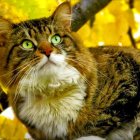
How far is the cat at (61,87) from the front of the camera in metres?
5.31

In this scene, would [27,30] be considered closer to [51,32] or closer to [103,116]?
[51,32]

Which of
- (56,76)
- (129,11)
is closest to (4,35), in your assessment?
(56,76)

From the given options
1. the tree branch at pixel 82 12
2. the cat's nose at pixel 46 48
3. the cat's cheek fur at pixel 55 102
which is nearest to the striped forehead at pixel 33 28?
the cat's nose at pixel 46 48

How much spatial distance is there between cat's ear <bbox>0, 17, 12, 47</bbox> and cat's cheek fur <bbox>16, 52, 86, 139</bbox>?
45cm

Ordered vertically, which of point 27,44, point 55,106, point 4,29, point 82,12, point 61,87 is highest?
point 4,29

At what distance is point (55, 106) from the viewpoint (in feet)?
18.0

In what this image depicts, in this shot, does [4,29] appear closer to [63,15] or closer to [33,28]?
[33,28]

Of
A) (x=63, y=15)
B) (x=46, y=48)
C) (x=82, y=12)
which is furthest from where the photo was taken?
(x=82, y=12)

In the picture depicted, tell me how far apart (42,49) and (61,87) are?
15.9 inches

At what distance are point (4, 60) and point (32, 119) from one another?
20.1 inches

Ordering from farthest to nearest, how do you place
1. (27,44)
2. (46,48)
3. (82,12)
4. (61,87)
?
1. (82,12)
2. (61,87)
3. (27,44)
4. (46,48)

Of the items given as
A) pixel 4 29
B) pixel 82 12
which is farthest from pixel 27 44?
pixel 82 12

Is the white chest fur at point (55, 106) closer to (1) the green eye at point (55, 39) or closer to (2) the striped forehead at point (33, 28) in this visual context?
(1) the green eye at point (55, 39)

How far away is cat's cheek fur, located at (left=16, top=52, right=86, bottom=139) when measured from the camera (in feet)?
17.6
